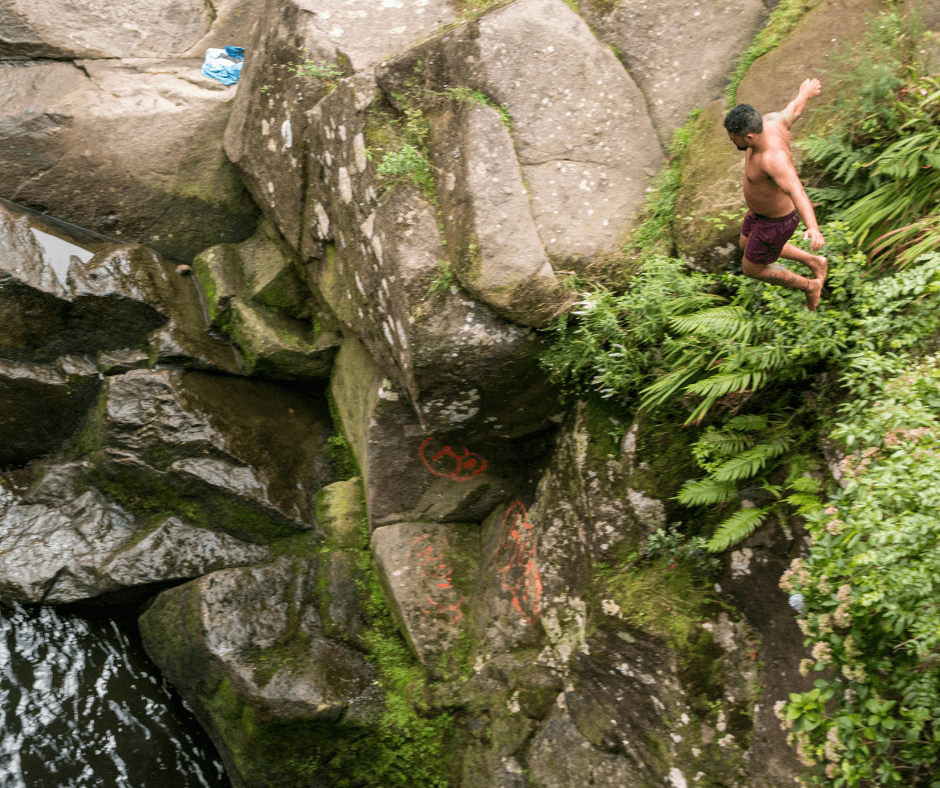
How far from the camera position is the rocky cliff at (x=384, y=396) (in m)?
4.58

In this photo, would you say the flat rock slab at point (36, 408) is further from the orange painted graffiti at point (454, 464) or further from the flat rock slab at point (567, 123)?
the flat rock slab at point (567, 123)

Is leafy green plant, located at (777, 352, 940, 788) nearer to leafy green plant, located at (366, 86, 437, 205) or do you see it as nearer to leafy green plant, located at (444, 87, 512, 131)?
leafy green plant, located at (444, 87, 512, 131)

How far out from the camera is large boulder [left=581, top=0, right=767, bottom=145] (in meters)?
5.08

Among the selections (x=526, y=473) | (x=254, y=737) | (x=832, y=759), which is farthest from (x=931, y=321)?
(x=254, y=737)

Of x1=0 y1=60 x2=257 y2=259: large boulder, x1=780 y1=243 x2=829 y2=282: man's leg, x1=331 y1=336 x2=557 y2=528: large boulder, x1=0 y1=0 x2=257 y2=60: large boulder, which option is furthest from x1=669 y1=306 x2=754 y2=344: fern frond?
x1=0 y1=0 x2=257 y2=60: large boulder

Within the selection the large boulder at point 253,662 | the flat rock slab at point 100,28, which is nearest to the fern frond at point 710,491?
the large boulder at point 253,662

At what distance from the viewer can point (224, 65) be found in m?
7.15

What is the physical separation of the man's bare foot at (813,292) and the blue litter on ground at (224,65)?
605 cm

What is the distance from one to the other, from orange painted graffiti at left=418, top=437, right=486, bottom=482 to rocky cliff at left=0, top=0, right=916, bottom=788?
0.03 m

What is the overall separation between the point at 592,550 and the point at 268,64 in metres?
4.90

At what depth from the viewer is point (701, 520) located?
4438mm

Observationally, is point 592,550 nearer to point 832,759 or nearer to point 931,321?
point 832,759

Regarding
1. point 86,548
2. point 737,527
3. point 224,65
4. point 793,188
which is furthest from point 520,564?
point 224,65

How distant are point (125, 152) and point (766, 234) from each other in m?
6.06
